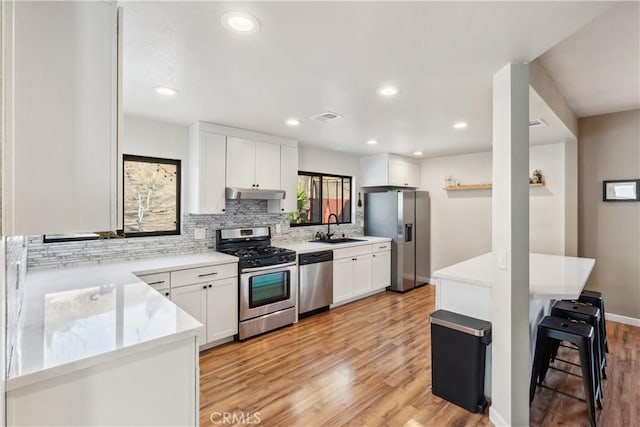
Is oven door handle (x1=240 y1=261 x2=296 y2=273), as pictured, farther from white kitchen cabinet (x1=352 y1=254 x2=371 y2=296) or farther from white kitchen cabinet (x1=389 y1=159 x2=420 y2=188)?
white kitchen cabinet (x1=389 y1=159 x2=420 y2=188)

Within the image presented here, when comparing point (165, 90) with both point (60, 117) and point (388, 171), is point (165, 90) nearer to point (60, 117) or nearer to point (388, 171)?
point (60, 117)

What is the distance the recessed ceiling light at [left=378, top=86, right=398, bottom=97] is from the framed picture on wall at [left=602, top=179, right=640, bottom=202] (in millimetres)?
3107

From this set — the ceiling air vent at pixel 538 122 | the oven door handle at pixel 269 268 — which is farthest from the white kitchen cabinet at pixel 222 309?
the ceiling air vent at pixel 538 122

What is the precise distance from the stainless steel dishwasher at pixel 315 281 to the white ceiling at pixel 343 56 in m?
1.77

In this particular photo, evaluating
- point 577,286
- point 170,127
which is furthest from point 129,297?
point 577,286

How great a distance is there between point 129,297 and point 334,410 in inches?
61.3

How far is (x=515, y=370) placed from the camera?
1942 mm

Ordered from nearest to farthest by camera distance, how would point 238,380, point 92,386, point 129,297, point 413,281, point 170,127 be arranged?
point 92,386 < point 129,297 < point 238,380 < point 170,127 < point 413,281

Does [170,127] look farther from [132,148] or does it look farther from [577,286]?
[577,286]

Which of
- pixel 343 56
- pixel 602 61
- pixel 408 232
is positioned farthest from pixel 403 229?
pixel 343 56

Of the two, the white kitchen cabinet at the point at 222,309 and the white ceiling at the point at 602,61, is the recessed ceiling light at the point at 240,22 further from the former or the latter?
the white kitchen cabinet at the point at 222,309

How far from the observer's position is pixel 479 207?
5.23 m

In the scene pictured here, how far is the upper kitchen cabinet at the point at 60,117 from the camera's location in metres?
0.94

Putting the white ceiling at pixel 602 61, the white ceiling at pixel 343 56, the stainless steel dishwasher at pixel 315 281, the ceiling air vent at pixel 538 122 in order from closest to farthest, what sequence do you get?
the white ceiling at pixel 343 56 → the white ceiling at pixel 602 61 → the ceiling air vent at pixel 538 122 → the stainless steel dishwasher at pixel 315 281
